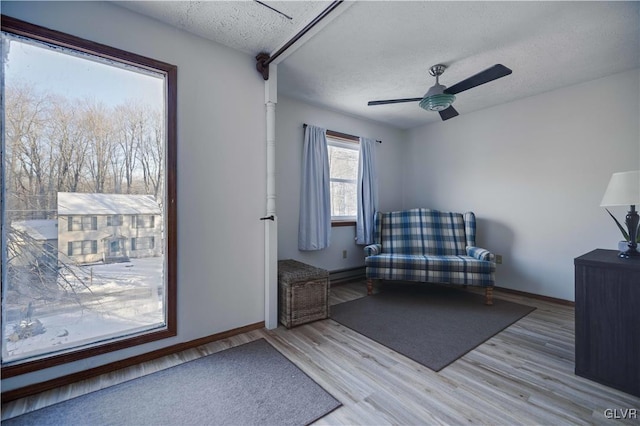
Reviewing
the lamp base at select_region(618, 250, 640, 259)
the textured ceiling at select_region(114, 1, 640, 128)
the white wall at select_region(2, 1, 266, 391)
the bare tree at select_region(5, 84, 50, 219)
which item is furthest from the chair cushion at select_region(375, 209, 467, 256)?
the bare tree at select_region(5, 84, 50, 219)

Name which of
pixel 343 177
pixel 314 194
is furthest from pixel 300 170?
pixel 343 177

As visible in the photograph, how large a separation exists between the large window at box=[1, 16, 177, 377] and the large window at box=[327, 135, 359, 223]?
2286 mm

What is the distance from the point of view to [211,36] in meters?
2.17

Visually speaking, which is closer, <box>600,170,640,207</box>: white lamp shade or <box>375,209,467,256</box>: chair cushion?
<box>600,170,640,207</box>: white lamp shade

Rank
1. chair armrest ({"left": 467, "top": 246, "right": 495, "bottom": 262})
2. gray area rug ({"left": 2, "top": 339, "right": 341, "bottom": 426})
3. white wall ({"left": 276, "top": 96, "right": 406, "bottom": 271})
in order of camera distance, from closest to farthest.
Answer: gray area rug ({"left": 2, "top": 339, "right": 341, "bottom": 426}) < chair armrest ({"left": 467, "top": 246, "right": 495, "bottom": 262}) < white wall ({"left": 276, "top": 96, "right": 406, "bottom": 271})

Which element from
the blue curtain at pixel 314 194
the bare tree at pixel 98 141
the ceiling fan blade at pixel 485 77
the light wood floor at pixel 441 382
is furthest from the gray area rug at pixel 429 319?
the bare tree at pixel 98 141

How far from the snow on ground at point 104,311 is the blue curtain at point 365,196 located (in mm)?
2639

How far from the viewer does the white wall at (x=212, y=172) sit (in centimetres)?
196

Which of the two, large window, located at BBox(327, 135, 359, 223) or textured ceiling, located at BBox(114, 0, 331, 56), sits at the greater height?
textured ceiling, located at BBox(114, 0, 331, 56)

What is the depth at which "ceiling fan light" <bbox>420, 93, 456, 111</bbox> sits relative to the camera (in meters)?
2.43

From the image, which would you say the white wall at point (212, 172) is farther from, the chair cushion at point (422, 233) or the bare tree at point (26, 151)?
the chair cushion at point (422, 233)

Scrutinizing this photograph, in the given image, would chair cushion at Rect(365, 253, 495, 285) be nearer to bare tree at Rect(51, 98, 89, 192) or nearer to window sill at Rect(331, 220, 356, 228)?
window sill at Rect(331, 220, 356, 228)

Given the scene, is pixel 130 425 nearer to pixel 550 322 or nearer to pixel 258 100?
pixel 258 100

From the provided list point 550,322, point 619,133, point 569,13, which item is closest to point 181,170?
point 569,13
